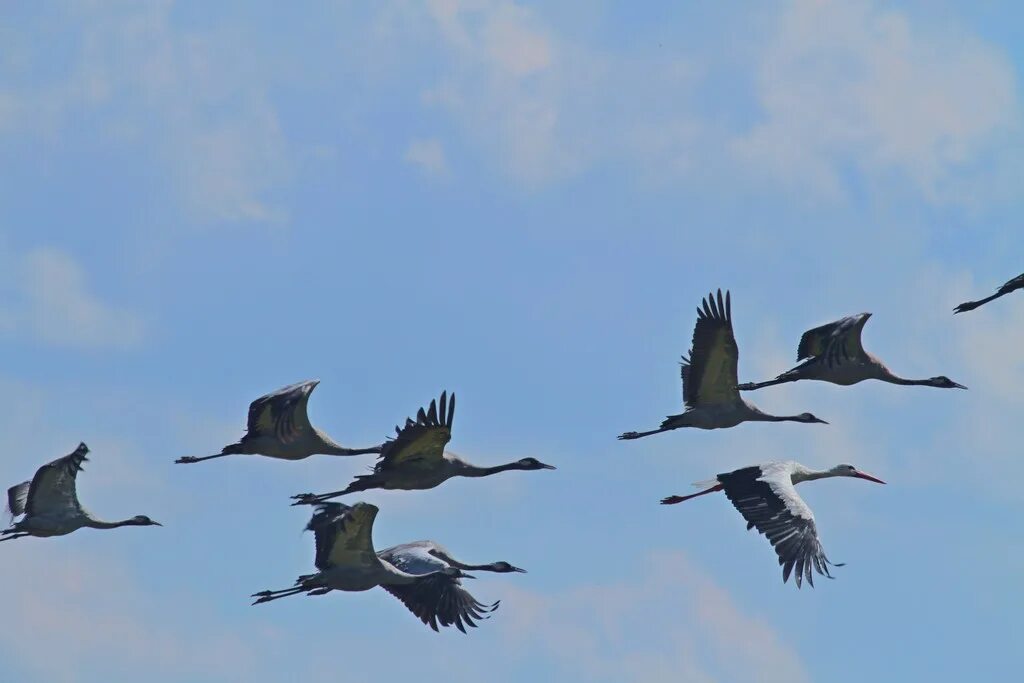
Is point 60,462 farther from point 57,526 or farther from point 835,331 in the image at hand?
point 835,331

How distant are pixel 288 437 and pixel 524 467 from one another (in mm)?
3970

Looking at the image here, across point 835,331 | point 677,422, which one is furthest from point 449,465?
point 835,331

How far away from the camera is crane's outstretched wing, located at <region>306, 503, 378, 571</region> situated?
3266 cm

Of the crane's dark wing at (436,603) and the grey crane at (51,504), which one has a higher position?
the grey crane at (51,504)

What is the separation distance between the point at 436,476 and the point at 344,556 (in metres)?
2.51

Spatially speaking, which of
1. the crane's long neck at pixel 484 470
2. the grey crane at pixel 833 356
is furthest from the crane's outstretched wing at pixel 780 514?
the crane's long neck at pixel 484 470

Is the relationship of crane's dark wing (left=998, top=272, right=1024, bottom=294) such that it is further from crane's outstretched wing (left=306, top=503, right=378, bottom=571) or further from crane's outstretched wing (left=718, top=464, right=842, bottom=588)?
crane's outstretched wing (left=306, top=503, right=378, bottom=571)

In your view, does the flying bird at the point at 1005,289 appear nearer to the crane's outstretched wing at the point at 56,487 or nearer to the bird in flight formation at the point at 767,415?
the bird in flight formation at the point at 767,415

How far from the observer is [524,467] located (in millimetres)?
37594

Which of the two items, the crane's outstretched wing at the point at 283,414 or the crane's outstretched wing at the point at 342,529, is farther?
the crane's outstretched wing at the point at 283,414

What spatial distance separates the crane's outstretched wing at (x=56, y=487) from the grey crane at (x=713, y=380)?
962 centimetres

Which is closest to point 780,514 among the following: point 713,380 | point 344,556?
point 713,380

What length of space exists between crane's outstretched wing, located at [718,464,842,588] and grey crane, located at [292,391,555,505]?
14.4ft

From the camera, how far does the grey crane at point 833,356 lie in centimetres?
3681
